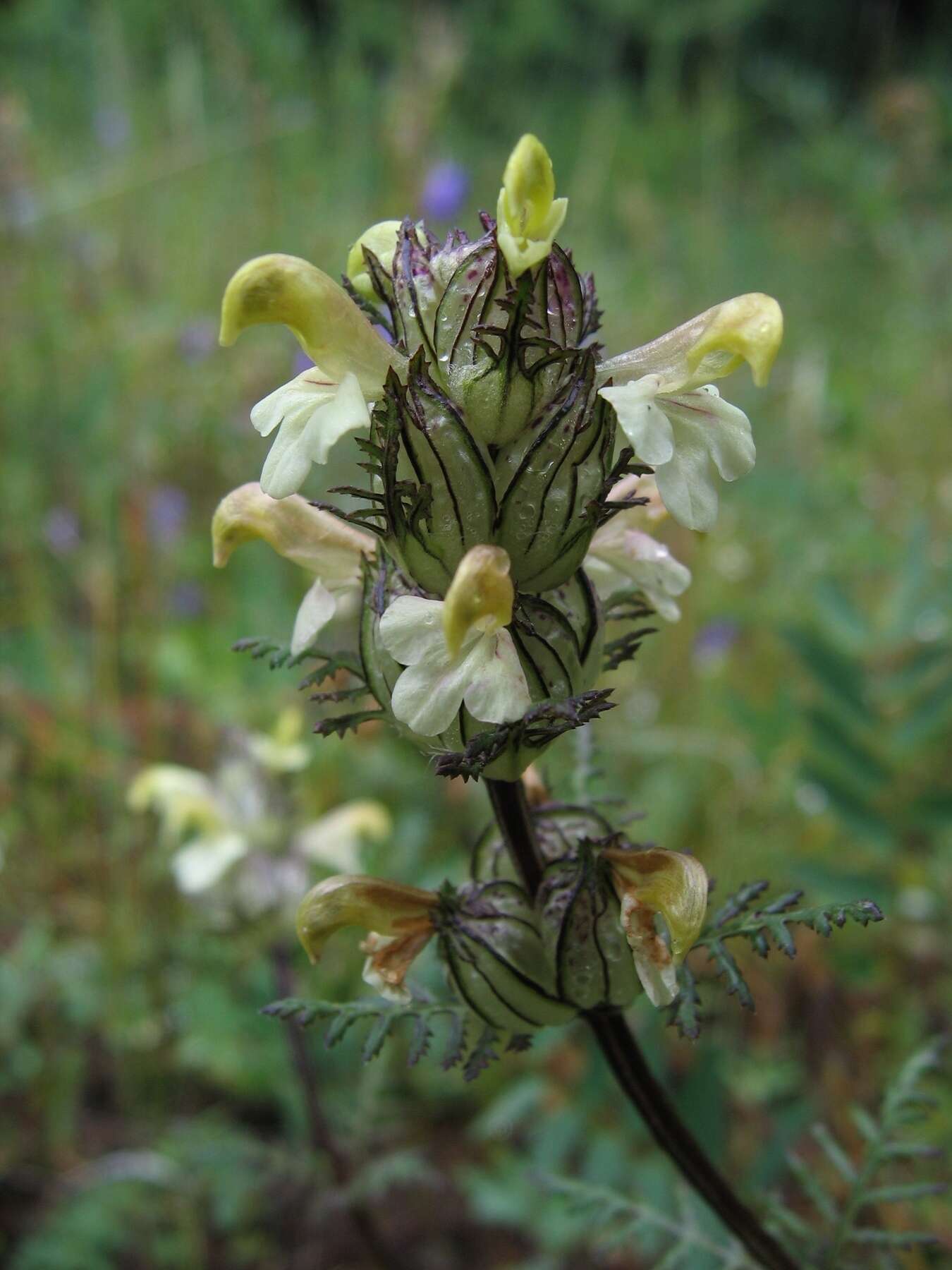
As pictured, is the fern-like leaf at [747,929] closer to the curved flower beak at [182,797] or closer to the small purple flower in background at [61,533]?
the curved flower beak at [182,797]

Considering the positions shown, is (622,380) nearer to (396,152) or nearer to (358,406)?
(358,406)

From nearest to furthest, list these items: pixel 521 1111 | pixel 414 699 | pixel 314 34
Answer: pixel 414 699 < pixel 521 1111 < pixel 314 34

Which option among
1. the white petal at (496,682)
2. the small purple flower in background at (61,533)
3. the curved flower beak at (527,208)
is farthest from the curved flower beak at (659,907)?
the small purple flower in background at (61,533)

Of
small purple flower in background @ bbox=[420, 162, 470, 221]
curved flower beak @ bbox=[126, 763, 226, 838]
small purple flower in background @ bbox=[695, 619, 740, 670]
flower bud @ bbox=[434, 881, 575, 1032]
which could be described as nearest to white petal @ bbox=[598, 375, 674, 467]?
flower bud @ bbox=[434, 881, 575, 1032]

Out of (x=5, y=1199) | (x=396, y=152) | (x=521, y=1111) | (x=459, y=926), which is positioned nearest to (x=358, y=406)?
(x=459, y=926)

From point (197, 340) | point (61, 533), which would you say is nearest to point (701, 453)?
point (61, 533)

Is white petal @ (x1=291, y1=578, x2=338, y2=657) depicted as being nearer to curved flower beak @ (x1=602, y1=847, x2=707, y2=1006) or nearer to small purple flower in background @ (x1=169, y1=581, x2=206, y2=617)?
curved flower beak @ (x1=602, y1=847, x2=707, y2=1006)
